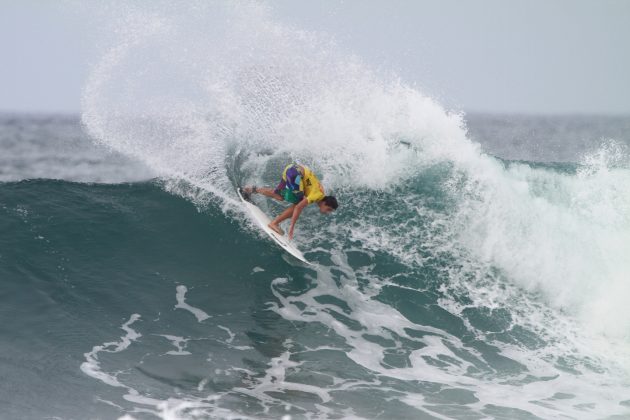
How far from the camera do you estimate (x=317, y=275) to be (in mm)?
9977

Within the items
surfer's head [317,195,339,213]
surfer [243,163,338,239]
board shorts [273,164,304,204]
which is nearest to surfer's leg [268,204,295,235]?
surfer [243,163,338,239]

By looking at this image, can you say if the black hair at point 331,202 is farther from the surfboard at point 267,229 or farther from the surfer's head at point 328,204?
the surfboard at point 267,229

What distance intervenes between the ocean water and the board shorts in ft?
3.47

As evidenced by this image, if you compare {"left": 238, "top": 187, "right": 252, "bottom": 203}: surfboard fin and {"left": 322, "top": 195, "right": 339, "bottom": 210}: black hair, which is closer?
{"left": 322, "top": 195, "right": 339, "bottom": 210}: black hair

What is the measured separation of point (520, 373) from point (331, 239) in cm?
402

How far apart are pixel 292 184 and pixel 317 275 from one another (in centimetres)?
162

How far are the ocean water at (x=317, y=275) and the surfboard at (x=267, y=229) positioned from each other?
Result: 1.08 feet

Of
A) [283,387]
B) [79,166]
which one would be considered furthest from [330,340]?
[79,166]

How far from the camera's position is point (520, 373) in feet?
26.5

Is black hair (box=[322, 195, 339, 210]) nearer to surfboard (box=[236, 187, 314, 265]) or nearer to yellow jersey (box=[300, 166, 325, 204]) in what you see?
yellow jersey (box=[300, 166, 325, 204])

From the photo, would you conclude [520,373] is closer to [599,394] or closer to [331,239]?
[599,394]

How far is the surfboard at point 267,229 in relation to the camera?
9797 mm

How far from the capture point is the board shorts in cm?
970

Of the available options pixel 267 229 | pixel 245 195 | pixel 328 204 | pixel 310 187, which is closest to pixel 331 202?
pixel 328 204
